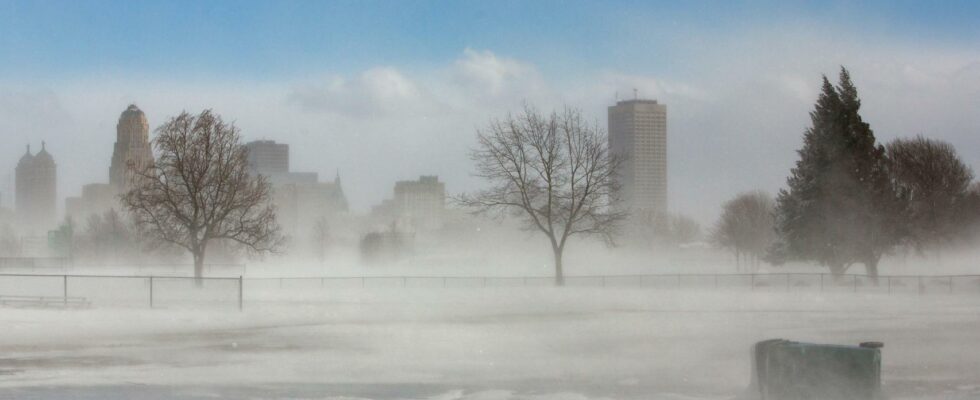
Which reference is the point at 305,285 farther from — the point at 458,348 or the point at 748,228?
the point at 748,228

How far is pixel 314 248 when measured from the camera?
164 metres

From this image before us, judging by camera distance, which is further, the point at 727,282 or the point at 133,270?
the point at 133,270

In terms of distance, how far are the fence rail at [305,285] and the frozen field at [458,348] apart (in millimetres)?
1733

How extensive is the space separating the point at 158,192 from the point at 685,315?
92.0ft

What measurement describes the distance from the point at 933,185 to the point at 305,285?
40.7 metres

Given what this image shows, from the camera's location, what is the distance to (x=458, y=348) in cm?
2255

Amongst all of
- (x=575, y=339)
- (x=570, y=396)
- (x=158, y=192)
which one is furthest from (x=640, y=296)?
(x=570, y=396)

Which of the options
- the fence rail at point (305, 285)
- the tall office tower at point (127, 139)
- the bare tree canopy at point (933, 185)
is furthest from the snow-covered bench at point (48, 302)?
the tall office tower at point (127, 139)

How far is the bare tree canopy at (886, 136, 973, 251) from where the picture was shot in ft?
217

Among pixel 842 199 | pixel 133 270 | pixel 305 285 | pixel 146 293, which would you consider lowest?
pixel 305 285

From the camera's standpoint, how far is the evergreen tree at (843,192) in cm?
5512

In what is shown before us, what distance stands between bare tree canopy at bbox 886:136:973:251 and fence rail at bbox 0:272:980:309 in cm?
1335

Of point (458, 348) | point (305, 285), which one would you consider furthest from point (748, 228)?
point (458, 348)

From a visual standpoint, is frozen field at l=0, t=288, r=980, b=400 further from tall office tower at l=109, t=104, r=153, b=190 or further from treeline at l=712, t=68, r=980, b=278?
tall office tower at l=109, t=104, r=153, b=190
